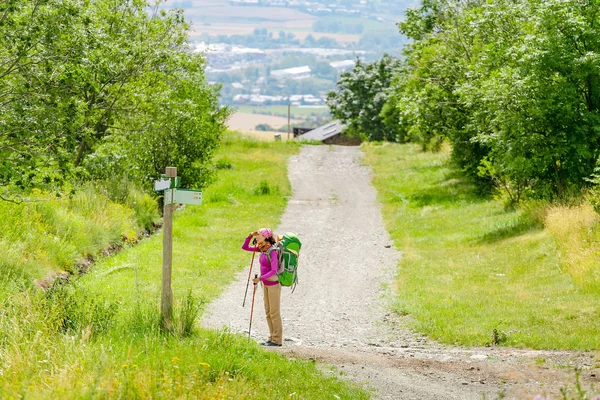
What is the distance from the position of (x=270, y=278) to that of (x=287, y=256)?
47 cm

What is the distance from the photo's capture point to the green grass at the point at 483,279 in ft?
49.0

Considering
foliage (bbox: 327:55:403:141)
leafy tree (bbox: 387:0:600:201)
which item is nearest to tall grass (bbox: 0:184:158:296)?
leafy tree (bbox: 387:0:600:201)

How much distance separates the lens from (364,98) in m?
95.8

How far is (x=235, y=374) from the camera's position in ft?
33.3

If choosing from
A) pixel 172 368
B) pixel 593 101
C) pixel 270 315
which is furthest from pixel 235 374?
pixel 593 101

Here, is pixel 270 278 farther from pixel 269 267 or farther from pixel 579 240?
pixel 579 240

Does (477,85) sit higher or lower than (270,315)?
higher

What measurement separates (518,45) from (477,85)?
4.28 metres

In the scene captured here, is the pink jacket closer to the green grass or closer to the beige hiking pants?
the beige hiking pants

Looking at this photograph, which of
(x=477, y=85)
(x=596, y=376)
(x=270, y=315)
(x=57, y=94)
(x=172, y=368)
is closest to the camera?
(x=172, y=368)

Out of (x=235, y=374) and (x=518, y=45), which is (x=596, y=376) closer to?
(x=235, y=374)

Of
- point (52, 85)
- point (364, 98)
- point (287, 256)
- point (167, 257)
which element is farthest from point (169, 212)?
point (364, 98)

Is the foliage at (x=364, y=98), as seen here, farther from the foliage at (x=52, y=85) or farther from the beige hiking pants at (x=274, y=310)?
the beige hiking pants at (x=274, y=310)

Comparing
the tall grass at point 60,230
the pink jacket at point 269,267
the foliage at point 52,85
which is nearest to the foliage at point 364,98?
the tall grass at point 60,230
